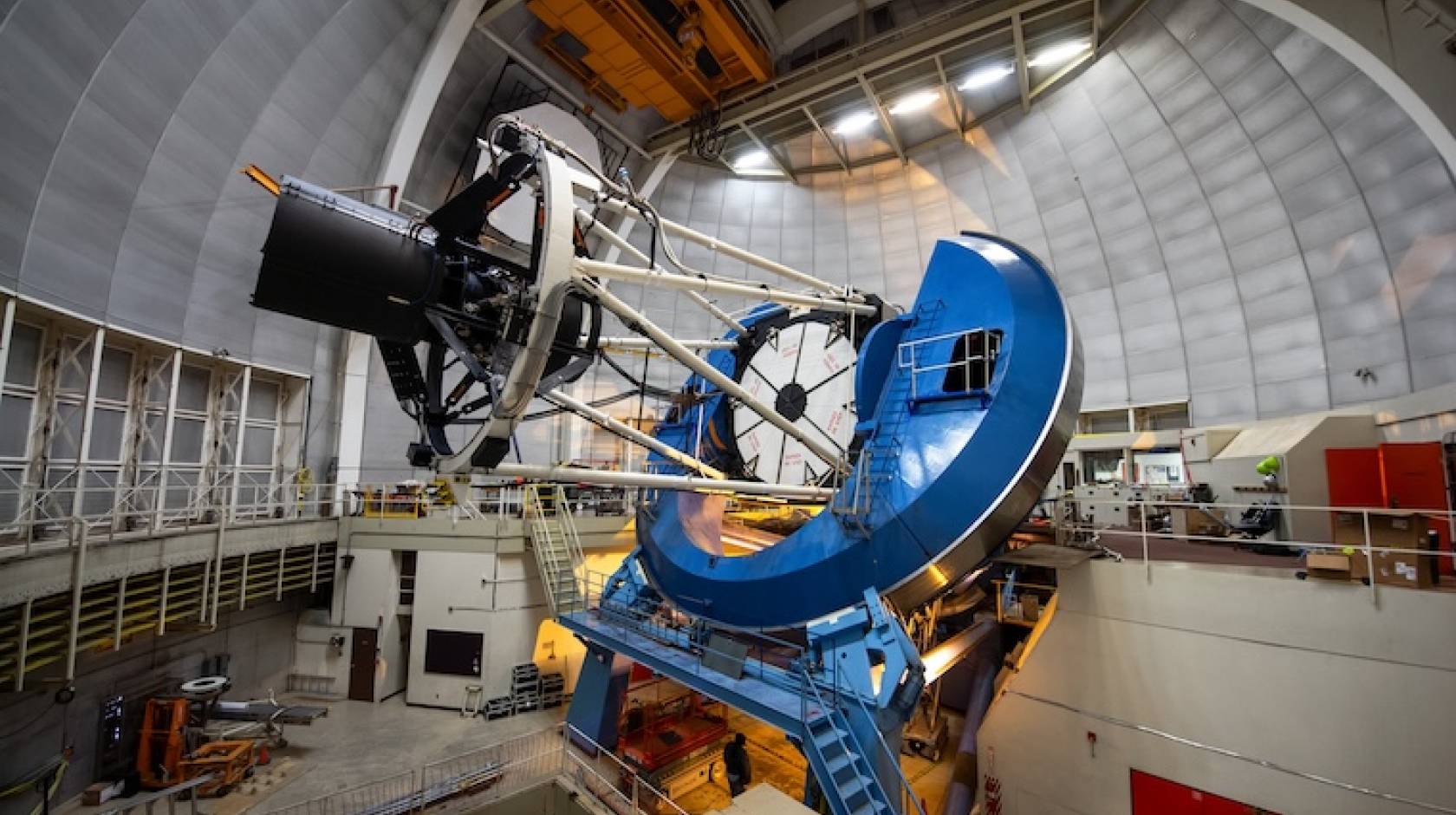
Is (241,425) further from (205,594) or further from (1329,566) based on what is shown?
(1329,566)

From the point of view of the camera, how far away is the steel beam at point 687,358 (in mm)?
5375

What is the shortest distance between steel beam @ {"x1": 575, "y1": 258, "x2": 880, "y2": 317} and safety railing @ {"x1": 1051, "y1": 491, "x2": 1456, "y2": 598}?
14.3 feet

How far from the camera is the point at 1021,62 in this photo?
16.9 metres

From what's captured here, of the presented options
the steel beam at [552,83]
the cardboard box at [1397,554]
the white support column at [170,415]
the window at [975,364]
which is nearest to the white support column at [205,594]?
the white support column at [170,415]

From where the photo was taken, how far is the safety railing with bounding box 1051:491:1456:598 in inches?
233

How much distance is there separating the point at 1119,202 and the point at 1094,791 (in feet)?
54.2

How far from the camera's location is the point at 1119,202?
57.4 ft

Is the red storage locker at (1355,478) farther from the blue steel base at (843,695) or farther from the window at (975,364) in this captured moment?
the blue steel base at (843,695)

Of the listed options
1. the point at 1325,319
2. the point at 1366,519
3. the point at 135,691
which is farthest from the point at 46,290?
the point at 1325,319

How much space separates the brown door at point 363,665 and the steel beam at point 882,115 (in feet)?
67.1

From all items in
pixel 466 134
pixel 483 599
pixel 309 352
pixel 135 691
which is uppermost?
pixel 466 134

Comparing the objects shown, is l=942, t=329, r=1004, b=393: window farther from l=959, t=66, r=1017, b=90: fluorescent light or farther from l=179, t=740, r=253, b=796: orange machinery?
l=959, t=66, r=1017, b=90: fluorescent light

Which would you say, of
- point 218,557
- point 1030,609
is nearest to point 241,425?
point 218,557

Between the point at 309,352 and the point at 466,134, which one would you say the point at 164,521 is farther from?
the point at 466,134
